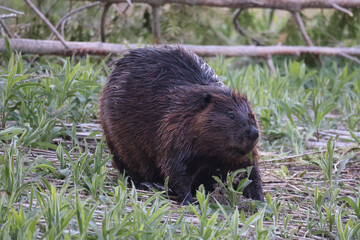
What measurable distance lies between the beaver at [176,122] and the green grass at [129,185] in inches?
5.8

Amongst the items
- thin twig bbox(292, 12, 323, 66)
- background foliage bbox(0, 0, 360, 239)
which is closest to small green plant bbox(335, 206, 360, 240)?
background foliage bbox(0, 0, 360, 239)

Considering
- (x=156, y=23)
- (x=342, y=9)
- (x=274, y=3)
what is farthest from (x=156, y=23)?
(x=342, y=9)

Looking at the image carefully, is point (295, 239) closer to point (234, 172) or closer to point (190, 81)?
point (234, 172)

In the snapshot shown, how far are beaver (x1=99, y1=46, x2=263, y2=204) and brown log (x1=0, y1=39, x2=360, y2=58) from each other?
169 centimetres

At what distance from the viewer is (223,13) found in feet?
25.3

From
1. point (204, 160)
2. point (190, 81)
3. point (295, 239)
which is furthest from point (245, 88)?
point (295, 239)

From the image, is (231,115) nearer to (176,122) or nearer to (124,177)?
(176,122)

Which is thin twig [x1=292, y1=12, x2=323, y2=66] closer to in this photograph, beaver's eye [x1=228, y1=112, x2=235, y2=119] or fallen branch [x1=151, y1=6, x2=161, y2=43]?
fallen branch [x1=151, y1=6, x2=161, y2=43]

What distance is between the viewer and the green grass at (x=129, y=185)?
254cm

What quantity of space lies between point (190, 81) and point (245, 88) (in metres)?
2.17

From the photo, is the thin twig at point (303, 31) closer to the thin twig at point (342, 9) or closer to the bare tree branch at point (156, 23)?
the thin twig at point (342, 9)

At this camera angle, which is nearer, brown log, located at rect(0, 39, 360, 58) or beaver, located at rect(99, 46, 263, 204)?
beaver, located at rect(99, 46, 263, 204)

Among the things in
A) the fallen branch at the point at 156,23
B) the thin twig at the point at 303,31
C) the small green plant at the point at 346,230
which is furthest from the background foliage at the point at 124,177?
the fallen branch at the point at 156,23

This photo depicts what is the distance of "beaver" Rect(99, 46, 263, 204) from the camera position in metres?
3.25
